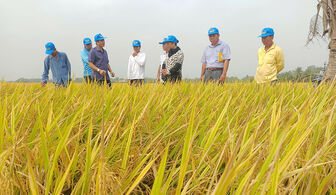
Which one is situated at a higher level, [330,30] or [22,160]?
[330,30]

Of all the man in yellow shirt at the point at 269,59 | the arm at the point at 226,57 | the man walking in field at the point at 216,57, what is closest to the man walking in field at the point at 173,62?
the man walking in field at the point at 216,57

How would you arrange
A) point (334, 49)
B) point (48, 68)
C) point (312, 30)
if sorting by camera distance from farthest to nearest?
point (312, 30), point (48, 68), point (334, 49)

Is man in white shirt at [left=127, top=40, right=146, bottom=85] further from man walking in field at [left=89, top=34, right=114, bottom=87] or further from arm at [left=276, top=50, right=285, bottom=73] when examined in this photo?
arm at [left=276, top=50, right=285, bottom=73]

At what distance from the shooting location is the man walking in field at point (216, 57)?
4.13 meters

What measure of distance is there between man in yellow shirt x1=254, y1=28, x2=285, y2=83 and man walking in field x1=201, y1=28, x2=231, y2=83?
63 centimetres

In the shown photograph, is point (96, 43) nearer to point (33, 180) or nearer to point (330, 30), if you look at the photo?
point (33, 180)

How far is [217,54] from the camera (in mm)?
4211

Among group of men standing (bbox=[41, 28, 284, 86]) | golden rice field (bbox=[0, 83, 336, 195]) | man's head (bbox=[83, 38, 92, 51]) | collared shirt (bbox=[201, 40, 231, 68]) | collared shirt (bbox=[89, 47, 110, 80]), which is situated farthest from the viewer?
man's head (bbox=[83, 38, 92, 51])

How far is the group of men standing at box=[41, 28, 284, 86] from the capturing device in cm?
354

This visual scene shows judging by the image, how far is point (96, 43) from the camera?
176 inches

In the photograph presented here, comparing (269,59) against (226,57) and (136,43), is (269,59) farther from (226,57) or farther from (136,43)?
(136,43)

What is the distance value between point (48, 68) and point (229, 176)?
16.7 feet

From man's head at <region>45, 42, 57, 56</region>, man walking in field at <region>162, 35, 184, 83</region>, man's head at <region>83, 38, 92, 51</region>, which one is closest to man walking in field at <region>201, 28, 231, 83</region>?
man walking in field at <region>162, 35, 184, 83</region>

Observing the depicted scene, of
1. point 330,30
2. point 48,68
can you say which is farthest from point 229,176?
point 330,30
